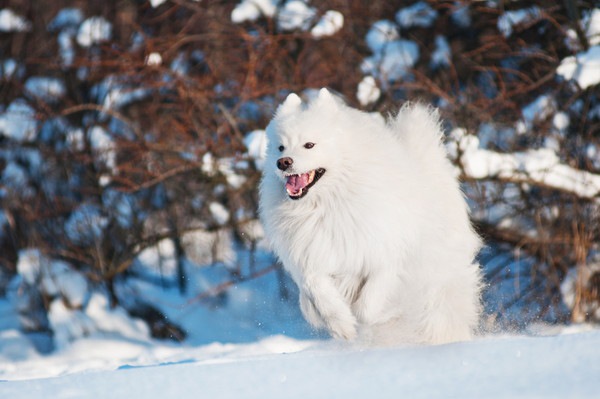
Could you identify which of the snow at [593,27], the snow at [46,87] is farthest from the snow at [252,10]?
the snow at [593,27]

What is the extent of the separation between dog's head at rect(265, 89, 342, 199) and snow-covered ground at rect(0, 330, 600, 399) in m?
1.02

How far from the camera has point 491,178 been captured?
25.8 ft

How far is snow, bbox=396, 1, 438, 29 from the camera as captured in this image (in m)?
8.97

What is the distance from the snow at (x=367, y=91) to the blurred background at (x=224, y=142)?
0.02 metres

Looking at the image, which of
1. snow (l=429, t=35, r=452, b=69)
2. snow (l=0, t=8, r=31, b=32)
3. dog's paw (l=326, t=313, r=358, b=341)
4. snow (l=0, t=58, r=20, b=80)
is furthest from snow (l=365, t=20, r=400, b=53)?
dog's paw (l=326, t=313, r=358, b=341)

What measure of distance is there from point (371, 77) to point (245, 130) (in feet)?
4.89

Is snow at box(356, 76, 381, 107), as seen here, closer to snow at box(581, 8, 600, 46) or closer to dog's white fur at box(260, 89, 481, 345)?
snow at box(581, 8, 600, 46)

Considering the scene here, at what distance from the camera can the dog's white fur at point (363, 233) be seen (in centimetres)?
442

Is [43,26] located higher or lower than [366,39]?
higher

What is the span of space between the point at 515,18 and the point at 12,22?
19.4 feet

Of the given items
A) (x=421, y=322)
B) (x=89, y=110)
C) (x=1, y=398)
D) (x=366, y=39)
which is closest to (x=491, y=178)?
(x=366, y=39)

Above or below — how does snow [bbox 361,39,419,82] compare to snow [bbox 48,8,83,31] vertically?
below

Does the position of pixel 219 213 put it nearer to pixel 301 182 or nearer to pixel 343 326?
pixel 301 182

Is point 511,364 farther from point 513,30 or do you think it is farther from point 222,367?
point 513,30
